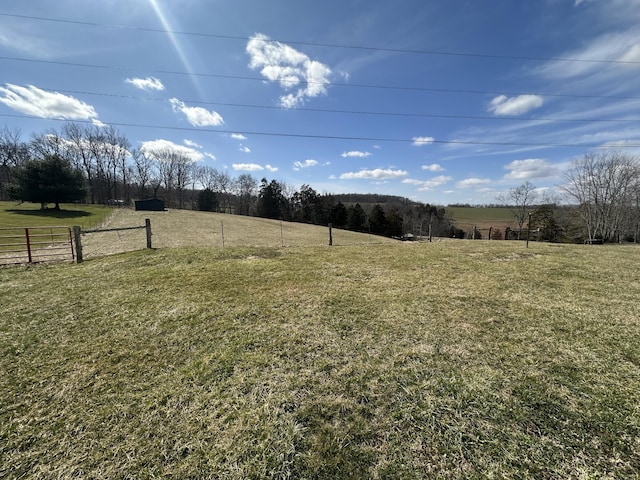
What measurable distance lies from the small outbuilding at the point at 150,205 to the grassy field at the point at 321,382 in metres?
39.2

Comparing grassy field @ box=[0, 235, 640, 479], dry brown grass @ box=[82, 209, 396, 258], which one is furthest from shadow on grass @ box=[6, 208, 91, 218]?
grassy field @ box=[0, 235, 640, 479]

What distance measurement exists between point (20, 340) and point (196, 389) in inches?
122

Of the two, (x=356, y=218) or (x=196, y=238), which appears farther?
(x=356, y=218)

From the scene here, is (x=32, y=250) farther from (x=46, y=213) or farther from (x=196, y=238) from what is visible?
(x=46, y=213)

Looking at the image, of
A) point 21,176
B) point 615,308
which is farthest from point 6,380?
point 21,176

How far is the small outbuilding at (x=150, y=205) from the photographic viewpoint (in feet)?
128

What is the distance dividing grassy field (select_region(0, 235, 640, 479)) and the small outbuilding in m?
39.2

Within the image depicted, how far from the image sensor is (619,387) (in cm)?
254

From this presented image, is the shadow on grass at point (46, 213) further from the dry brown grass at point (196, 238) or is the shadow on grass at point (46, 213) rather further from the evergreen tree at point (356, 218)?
the evergreen tree at point (356, 218)

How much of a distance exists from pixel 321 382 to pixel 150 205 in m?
45.3

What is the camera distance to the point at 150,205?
130 feet

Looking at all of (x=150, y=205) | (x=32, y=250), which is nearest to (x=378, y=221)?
(x=150, y=205)

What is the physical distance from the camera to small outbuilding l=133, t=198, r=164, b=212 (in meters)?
39.0

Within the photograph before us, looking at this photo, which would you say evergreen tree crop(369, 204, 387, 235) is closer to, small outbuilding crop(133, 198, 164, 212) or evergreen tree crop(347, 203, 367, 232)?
evergreen tree crop(347, 203, 367, 232)
